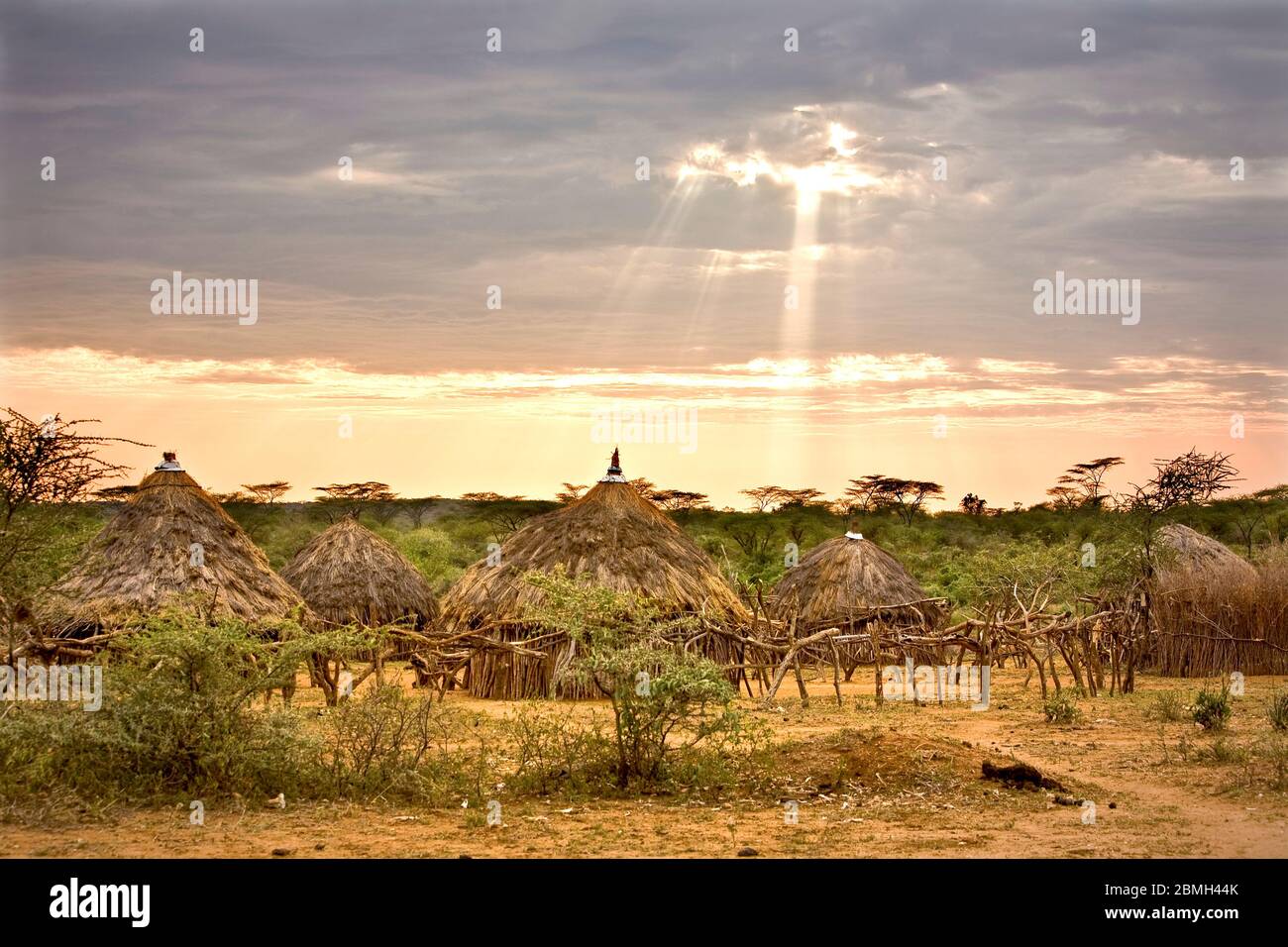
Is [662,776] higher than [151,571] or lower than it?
lower

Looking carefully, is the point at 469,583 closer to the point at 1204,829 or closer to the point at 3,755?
the point at 3,755

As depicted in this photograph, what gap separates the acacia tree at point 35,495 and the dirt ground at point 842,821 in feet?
8.39

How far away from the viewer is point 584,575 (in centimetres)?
1500

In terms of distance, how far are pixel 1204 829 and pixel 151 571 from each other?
11334 millimetres

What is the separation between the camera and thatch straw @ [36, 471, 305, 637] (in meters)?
14.0

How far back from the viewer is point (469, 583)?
16141 mm

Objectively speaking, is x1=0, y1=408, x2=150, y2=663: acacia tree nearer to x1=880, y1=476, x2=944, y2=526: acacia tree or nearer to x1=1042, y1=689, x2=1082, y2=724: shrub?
x1=1042, y1=689, x2=1082, y2=724: shrub

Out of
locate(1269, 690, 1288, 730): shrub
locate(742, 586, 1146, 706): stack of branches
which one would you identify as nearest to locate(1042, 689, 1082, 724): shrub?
locate(742, 586, 1146, 706): stack of branches

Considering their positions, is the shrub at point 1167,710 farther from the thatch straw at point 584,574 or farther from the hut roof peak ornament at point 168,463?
the hut roof peak ornament at point 168,463

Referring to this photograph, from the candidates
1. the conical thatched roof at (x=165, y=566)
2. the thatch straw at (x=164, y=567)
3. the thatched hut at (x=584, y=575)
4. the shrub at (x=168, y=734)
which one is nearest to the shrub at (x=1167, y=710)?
the thatched hut at (x=584, y=575)

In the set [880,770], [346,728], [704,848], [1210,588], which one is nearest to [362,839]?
[346,728]

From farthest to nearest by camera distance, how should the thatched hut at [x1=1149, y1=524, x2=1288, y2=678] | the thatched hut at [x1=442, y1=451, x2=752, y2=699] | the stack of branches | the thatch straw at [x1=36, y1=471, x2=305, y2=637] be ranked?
the thatched hut at [x1=1149, y1=524, x2=1288, y2=678] < the thatched hut at [x1=442, y1=451, x2=752, y2=699] < the thatch straw at [x1=36, y1=471, x2=305, y2=637] < the stack of branches

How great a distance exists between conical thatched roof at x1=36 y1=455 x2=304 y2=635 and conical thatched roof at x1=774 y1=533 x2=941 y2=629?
25.9 feet
